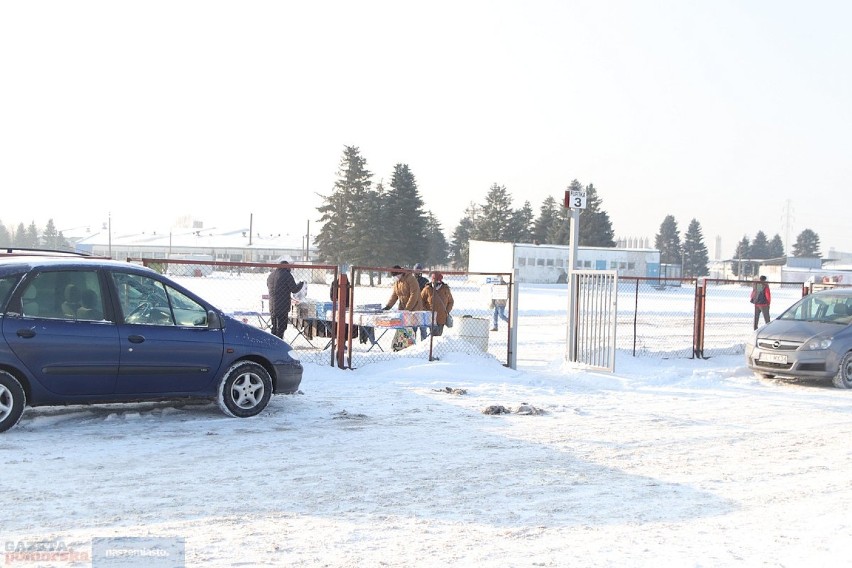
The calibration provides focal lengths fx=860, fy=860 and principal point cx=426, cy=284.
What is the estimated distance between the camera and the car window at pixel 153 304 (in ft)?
28.8

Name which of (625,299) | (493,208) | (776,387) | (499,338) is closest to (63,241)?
(493,208)

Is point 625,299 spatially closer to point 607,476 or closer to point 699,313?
point 699,313

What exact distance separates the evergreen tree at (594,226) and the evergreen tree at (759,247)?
7766cm

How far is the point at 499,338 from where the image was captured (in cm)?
2153

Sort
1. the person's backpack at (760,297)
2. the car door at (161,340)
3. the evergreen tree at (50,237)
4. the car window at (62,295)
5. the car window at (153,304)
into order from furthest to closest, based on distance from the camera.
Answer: the evergreen tree at (50,237)
the person's backpack at (760,297)
the car window at (153,304)
the car door at (161,340)
the car window at (62,295)

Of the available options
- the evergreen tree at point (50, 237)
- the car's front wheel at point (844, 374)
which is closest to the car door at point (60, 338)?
the car's front wheel at point (844, 374)

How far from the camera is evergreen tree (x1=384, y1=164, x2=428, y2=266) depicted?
72.6 m

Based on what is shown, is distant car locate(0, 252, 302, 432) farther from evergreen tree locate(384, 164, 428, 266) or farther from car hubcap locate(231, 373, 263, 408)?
evergreen tree locate(384, 164, 428, 266)

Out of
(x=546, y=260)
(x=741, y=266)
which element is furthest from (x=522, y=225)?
(x=741, y=266)

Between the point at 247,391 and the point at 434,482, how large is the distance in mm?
Answer: 3291

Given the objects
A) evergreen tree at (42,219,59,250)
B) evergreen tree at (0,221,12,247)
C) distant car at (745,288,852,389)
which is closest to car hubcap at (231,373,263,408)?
distant car at (745,288,852,389)

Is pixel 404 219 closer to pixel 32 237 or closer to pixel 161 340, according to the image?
pixel 161 340

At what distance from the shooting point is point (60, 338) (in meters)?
8.19

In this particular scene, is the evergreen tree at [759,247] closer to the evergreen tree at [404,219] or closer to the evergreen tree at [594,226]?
the evergreen tree at [594,226]
